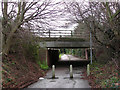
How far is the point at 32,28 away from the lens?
34.5 feet

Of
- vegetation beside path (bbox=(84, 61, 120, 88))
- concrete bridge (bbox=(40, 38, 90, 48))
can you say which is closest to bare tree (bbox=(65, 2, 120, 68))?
vegetation beside path (bbox=(84, 61, 120, 88))

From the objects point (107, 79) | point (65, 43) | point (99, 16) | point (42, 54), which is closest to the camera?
point (107, 79)

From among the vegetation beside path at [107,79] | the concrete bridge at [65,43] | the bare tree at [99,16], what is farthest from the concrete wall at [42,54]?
the vegetation beside path at [107,79]

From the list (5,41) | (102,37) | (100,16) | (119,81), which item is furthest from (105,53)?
(5,41)

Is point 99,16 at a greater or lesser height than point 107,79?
greater

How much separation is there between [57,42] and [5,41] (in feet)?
23.0

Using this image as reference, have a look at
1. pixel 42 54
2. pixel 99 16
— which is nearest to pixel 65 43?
pixel 42 54

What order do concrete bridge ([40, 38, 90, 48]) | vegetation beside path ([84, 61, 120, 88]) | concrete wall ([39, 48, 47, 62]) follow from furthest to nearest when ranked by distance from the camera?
concrete bridge ([40, 38, 90, 48])
concrete wall ([39, 48, 47, 62])
vegetation beside path ([84, 61, 120, 88])

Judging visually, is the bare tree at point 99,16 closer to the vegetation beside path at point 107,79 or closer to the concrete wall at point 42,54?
the vegetation beside path at point 107,79

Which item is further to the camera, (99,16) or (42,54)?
(42,54)

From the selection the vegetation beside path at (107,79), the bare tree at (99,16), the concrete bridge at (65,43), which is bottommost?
the vegetation beside path at (107,79)

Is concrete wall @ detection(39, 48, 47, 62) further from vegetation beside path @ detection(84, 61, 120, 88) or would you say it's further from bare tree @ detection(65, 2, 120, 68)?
vegetation beside path @ detection(84, 61, 120, 88)

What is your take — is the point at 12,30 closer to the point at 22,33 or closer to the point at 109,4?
the point at 22,33

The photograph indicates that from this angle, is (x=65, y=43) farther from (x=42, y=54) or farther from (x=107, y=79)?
(x=107, y=79)
